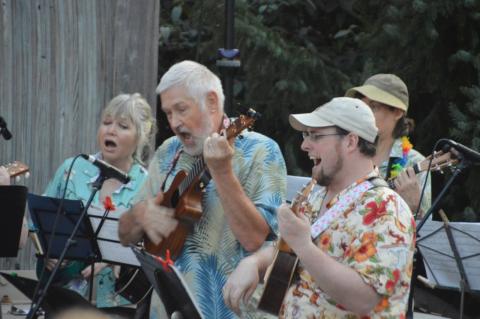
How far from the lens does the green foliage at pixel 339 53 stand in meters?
7.53

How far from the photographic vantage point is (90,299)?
561 centimetres

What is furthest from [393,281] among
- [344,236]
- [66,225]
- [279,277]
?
A: [66,225]

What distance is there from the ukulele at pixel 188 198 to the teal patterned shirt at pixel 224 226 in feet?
0.13

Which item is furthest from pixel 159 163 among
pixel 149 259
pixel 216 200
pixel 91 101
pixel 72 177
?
pixel 91 101

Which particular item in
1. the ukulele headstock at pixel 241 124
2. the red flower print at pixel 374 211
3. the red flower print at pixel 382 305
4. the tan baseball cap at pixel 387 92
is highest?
the ukulele headstock at pixel 241 124

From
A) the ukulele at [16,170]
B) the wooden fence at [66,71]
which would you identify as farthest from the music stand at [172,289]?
the wooden fence at [66,71]

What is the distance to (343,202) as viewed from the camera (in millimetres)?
3963

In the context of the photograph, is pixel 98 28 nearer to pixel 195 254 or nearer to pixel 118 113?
pixel 118 113

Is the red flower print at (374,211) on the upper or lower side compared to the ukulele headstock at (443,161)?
upper

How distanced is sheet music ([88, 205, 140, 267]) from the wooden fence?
6.02 feet

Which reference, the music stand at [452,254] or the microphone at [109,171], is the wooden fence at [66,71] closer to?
the microphone at [109,171]

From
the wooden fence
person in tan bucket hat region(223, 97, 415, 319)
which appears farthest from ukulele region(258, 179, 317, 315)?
the wooden fence

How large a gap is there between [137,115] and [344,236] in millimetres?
2342

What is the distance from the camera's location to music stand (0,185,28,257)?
17.1 ft
